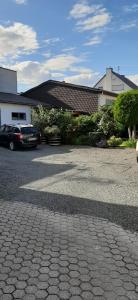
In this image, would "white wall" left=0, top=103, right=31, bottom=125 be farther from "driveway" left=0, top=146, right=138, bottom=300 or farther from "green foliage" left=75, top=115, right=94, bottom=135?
"driveway" left=0, top=146, right=138, bottom=300

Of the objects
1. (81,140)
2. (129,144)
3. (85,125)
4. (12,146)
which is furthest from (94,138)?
(12,146)

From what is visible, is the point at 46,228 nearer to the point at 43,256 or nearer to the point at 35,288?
the point at 43,256

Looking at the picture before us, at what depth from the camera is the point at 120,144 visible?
2133cm

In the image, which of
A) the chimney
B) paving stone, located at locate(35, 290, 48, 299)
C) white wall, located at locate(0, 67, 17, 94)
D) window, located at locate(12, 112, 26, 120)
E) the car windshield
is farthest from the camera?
the chimney

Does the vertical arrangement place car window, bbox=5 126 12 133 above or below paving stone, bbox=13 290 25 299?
above

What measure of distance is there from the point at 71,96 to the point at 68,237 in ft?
89.3

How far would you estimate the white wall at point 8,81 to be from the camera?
1325 inches

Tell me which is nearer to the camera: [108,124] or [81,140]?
[108,124]

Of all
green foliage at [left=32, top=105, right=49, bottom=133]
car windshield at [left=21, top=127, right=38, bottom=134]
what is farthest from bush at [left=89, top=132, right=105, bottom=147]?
car windshield at [left=21, top=127, right=38, bottom=134]

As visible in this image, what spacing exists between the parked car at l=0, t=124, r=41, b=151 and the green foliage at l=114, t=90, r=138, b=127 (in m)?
5.49

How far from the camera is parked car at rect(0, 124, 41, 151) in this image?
64.5 ft

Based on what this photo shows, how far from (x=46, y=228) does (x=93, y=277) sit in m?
1.94

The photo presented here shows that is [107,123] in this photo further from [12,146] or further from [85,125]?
[12,146]

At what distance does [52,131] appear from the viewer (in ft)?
75.4
